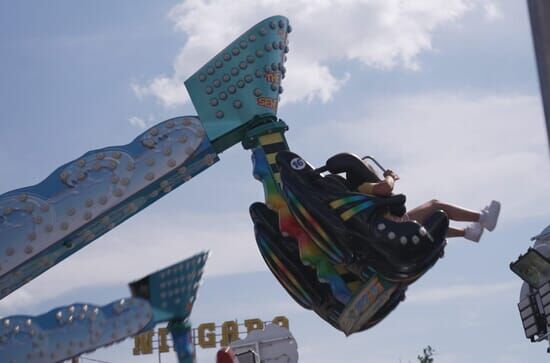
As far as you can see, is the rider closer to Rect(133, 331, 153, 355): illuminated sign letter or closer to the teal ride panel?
the teal ride panel

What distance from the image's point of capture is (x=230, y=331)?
27.4 meters

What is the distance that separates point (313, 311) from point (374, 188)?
125cm

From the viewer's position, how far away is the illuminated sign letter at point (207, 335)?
26.8 metres

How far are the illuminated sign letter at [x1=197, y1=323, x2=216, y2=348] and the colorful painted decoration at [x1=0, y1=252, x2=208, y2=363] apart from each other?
1964 centimetres

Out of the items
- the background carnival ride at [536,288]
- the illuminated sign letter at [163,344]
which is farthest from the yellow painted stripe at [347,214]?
the illuminated sign letter at [163,344]

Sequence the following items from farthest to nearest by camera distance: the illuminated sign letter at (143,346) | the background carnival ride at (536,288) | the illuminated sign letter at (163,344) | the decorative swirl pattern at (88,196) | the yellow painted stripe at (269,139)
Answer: the illuminated sign letter at (143,346), the illuminated sign letter at (163,344), the background carnival ride at (536,288), the yellow painted stripe at (269,139), the decorative swirl pattern at (88,196)

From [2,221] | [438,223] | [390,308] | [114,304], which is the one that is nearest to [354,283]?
[390,308]

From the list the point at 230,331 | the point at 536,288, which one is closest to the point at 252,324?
the point at 230,331

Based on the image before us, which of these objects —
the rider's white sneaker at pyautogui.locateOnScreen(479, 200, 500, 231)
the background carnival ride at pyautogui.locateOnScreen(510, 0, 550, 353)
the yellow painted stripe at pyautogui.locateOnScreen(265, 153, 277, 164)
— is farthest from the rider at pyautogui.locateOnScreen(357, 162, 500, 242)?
the background carnival ride at pyautogui.locateOnScreen(510, 0, 550, 353)

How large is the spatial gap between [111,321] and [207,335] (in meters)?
20.4

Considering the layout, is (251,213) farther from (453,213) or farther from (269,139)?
(453,213)

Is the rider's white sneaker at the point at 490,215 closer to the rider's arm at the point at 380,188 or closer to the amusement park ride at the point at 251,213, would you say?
the amusement park ride at the point at 251,213

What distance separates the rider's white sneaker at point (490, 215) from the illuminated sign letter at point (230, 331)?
773 inches

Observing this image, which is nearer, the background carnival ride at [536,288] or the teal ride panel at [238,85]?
the teal ride panel at [238,85]
